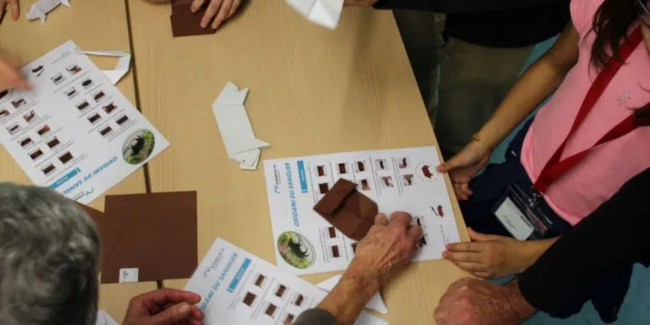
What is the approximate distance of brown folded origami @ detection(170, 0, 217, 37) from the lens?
4.17 feet

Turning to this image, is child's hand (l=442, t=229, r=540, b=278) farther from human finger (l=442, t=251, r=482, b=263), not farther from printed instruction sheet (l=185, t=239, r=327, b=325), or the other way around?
printed instruction sheet (l=185, t=239, r=327, b=325)

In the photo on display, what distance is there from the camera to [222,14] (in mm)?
1276

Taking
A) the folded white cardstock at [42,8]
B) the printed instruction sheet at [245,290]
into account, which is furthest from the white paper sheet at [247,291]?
the folded white cardstock at [42,8]

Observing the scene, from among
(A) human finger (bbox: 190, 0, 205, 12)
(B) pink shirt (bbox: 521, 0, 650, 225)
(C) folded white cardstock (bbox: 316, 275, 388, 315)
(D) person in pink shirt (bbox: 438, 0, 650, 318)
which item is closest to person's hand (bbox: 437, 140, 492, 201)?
(D) person in pink shirt (bbox: 438, 0, 650, 318)

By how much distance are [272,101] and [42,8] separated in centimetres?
58

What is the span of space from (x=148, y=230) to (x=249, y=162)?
227 mm

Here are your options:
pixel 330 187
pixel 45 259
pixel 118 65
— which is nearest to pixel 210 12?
pixel 118 65

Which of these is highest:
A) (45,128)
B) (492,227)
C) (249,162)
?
(45,128)

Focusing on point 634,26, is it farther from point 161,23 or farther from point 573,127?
point 161,23

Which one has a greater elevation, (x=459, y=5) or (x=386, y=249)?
(x=459, y=5)

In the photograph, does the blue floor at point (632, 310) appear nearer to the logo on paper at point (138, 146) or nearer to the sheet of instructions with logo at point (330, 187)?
the sheet of instructions with logo at point (330, 187)

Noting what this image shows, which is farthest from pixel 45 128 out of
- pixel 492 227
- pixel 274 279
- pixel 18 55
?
pixel 492 227

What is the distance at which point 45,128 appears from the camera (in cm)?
111

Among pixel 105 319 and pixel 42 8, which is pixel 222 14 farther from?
pixel 105 319
